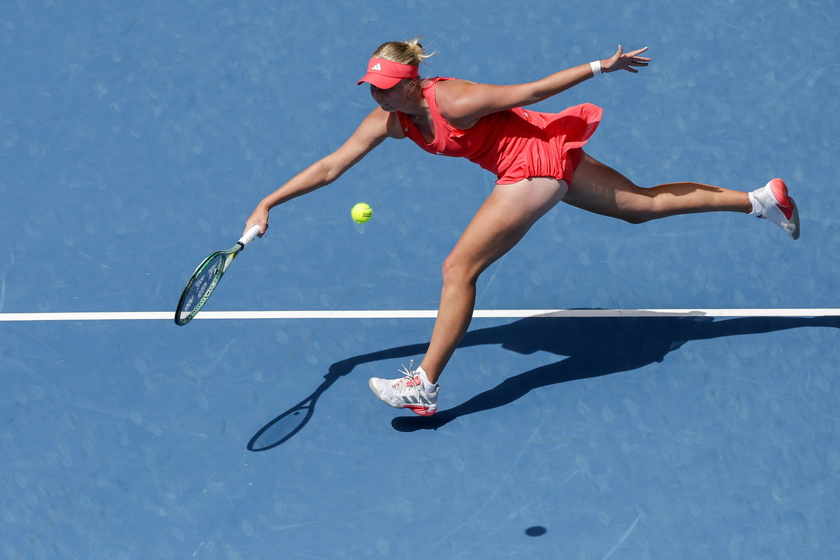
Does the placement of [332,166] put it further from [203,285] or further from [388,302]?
[388,302]

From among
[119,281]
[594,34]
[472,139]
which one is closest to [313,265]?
[119,281]

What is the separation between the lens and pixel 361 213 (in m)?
5.64

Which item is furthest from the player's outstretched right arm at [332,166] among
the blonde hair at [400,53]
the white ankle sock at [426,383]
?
the white ankle sock at [426,383]

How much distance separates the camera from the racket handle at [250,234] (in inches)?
189

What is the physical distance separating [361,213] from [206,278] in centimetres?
106

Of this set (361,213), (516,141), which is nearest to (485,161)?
Result: (516,141)

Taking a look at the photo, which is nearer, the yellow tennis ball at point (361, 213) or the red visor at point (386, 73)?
the red visor at point (386, 73)

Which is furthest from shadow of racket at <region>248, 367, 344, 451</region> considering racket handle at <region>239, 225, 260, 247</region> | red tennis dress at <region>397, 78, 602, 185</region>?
red tennis dress at <region>397, 78, 602, 185</region>

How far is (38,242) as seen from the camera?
6.04 metres

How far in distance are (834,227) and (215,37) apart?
3.88 m

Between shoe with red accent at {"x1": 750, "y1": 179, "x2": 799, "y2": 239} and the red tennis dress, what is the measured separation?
0.98m

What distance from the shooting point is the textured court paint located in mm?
4715

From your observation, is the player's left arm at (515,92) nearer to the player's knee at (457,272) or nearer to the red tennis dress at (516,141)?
the red tennis dress at (516,141)

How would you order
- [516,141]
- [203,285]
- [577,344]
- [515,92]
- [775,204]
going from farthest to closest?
[577,344]
[775,204]
[203,285]
[516,141]
[515,92]
